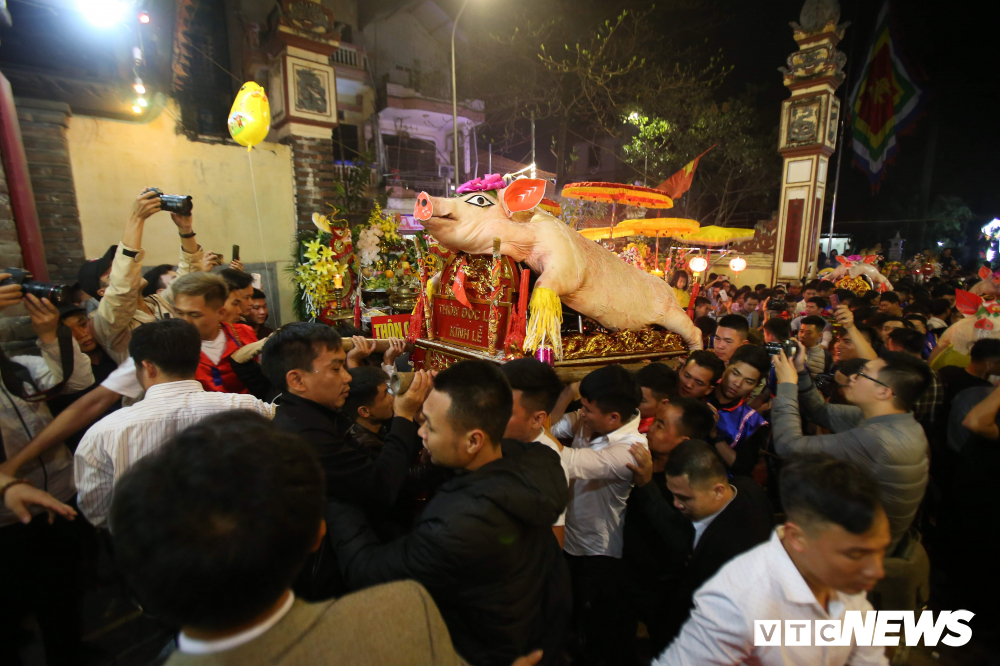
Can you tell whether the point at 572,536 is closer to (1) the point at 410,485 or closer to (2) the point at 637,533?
(2) the point at 637,533

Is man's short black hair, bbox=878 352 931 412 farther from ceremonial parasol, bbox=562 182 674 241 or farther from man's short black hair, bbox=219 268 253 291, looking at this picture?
ceremonial parasol, bbox=562 182 674 241

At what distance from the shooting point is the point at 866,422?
7.50 feet

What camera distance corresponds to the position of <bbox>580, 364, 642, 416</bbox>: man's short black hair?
7.27ft

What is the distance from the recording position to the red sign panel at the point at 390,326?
550cm

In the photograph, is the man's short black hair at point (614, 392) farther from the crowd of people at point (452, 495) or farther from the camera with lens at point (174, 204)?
the camera with lens at point (174, 204)

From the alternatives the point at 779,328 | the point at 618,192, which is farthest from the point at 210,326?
the point at 618,192

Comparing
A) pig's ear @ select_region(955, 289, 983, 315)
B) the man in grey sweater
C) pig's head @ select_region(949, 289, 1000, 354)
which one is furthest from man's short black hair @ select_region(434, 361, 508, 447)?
pig's ear @ select_region(955, 289, 983, 315)

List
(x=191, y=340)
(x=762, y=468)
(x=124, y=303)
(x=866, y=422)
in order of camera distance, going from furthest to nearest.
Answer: (x=762, y=468) → (x=124, y=303) → (x=866, y=422) → (x=191, y=340)

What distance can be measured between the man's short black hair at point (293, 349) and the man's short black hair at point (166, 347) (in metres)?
0.32

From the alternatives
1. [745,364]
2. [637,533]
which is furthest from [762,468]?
[637,533]

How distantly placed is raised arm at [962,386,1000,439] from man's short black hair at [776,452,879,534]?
1957 mm

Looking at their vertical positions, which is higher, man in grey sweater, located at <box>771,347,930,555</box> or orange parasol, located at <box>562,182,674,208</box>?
orange parasol, located at <box>562,182,674,208</box>

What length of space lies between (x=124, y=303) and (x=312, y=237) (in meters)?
4.48

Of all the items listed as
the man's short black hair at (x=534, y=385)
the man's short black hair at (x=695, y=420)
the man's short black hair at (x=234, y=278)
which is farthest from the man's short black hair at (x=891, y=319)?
the man's short black hair at (x=234, y=278)
